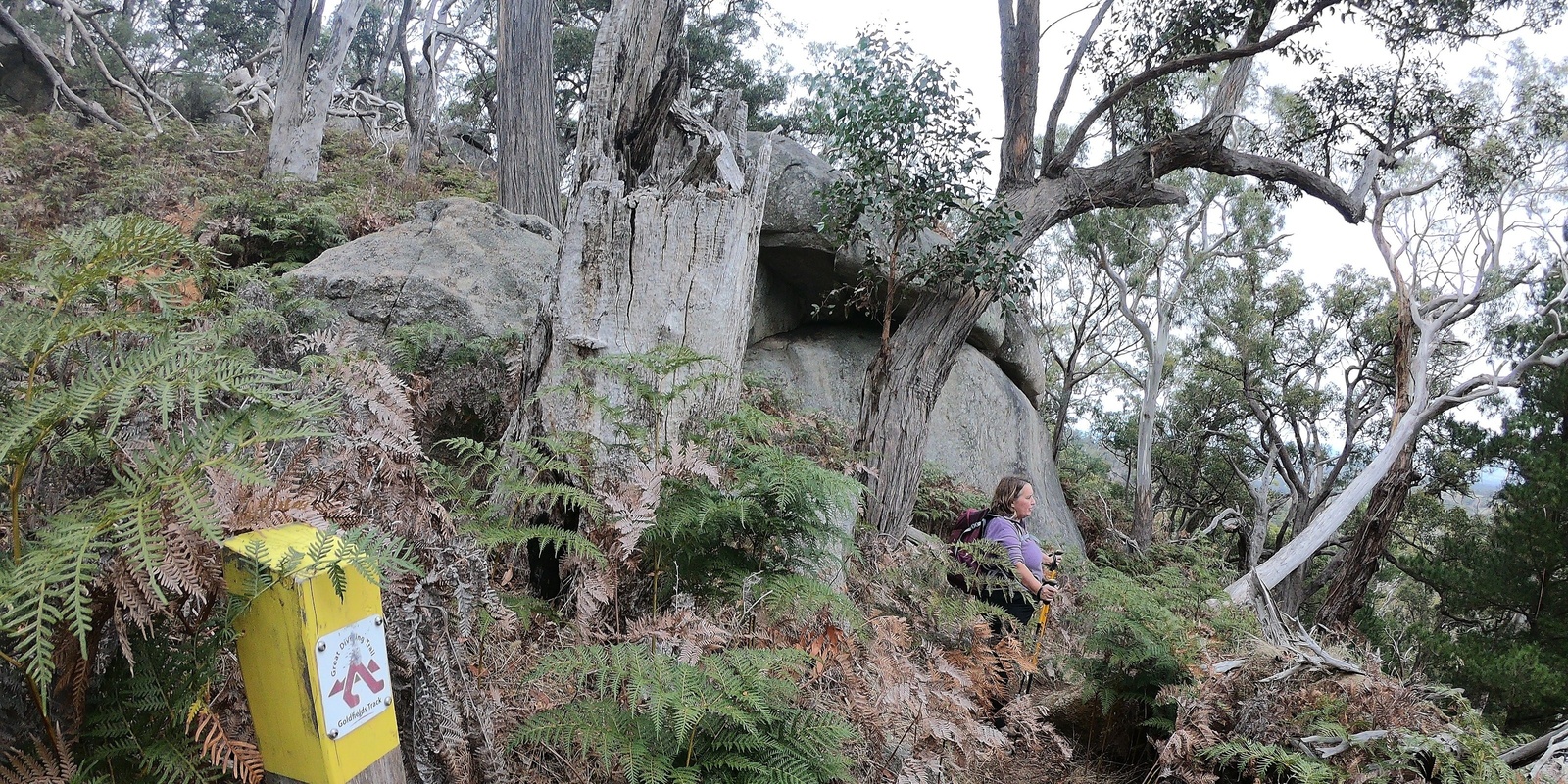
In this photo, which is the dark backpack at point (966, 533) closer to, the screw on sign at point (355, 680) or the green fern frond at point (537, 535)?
the green fern frond at point (537, 535)

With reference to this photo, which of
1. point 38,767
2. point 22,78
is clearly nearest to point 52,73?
point 22,78

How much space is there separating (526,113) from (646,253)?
643 centimetres

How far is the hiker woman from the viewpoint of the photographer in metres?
4.94

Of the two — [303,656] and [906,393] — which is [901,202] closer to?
[906,393]

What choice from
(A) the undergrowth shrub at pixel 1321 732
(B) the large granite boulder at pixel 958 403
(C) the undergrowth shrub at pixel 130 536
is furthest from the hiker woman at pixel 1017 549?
(B) the large granite boulder at pixel 958 403

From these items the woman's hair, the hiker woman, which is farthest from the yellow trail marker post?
the woman's hair

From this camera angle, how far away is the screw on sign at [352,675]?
59.8 inches

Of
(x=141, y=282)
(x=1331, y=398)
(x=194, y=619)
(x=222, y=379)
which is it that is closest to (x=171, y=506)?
(x=222, y=379)

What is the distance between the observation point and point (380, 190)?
10.7 metres

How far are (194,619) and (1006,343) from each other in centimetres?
1164

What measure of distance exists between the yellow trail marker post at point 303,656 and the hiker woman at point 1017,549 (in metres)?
3.72

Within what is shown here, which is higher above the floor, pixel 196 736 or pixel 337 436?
pixel 337 436

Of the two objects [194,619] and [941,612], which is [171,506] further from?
[941,612]

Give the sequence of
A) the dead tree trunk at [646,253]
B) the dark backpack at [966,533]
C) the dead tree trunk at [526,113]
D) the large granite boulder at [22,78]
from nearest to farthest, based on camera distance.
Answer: the dead tree trunk at [646,253] → the dark backpack at [966,533] → the dead tree trunk at [526,113] → the large granite boulder at [22,78]
